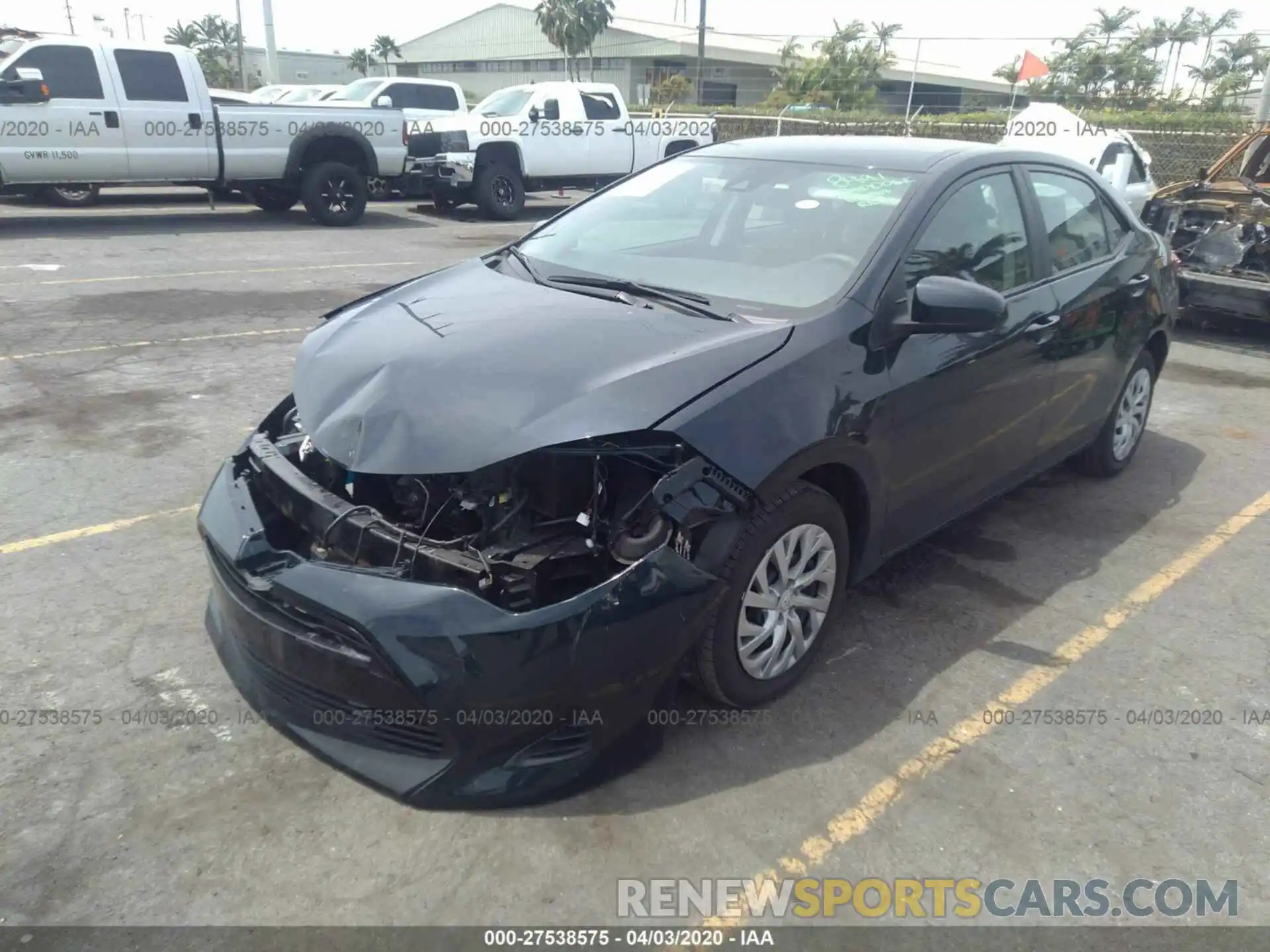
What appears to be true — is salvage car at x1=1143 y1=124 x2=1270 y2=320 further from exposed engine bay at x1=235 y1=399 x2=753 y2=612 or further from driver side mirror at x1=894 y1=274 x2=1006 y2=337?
exposed engine bay at x1=235 y1=399 x2=753 y2=612

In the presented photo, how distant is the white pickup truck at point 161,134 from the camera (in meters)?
11.6

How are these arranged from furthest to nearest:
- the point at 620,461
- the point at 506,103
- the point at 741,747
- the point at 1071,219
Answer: the point at 506,103 < the point at 1071,219 < the point at 741,747 < the point at 620,461

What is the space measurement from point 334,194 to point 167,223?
→ 2.31 meters

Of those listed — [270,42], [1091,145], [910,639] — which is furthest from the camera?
[270,42]

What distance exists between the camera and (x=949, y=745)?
3.07 metres

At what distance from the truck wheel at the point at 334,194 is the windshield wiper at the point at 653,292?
1127 cm

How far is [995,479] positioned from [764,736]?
1.72m

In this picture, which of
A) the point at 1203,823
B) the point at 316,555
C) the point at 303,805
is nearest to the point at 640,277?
the point at 316,555

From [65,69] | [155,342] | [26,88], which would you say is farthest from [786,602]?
[65,69]

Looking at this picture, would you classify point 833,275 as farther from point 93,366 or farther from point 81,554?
point 93,366

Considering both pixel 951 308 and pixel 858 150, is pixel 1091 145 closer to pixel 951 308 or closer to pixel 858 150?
pixel 858 150

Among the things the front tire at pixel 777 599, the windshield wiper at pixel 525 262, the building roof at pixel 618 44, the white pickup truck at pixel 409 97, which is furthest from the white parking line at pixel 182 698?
the building roof at pixel 618 44

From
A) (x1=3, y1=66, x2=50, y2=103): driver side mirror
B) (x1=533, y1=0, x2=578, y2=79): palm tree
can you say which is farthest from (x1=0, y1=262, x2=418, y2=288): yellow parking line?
(x1=533, y1=0, x2=578, y2=79): palm tree

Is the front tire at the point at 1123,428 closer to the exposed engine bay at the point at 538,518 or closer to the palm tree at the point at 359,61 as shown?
the exposed engine bay at the point at 538,518
